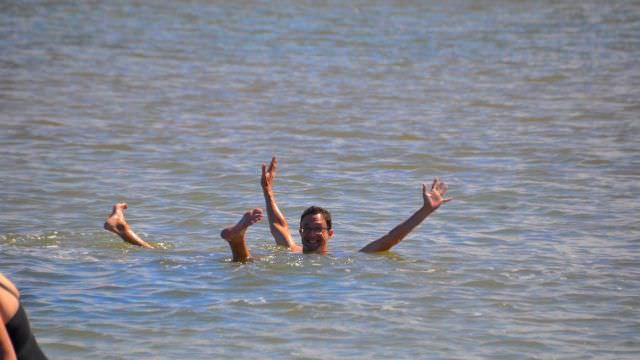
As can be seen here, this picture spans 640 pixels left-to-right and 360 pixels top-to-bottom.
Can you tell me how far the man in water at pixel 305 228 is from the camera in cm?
851

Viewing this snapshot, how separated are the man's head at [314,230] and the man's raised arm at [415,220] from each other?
34 cm

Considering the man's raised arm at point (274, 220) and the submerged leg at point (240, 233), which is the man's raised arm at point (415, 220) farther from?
the submerged leg at point (240, 233)

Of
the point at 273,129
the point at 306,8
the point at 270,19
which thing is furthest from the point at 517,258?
the point at 306,8

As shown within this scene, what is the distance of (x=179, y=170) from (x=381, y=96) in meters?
5.83

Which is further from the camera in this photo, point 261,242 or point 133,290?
point 261,242

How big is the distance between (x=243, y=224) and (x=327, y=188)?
3561 mm

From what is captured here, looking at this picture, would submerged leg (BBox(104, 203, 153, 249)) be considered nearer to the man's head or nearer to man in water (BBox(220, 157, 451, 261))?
man in water (BBox(220, 157, 451, 261))

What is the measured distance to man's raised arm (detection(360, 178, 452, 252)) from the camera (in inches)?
336

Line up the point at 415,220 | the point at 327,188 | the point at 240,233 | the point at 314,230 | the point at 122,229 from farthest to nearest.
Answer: the point at 327,188 < the point at 122,229 < the point at 314,230 < the point at 415,220 < the point at 240,233

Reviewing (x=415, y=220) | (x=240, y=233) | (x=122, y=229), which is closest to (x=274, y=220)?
(x=122, y=229)

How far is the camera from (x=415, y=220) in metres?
8.73

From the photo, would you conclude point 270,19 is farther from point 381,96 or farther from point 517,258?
point 517,258

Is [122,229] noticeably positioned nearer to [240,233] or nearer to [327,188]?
[240,233]

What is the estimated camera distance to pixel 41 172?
39.8ft
